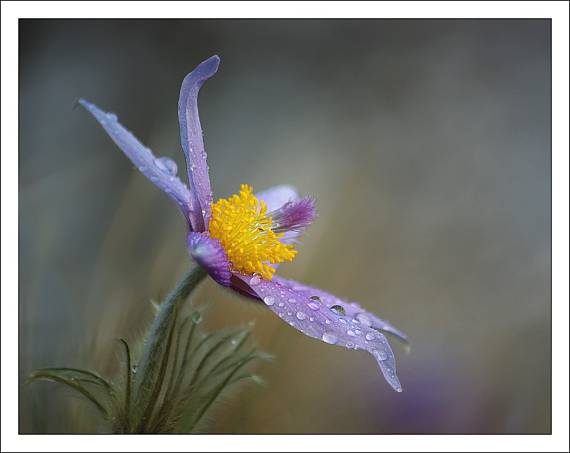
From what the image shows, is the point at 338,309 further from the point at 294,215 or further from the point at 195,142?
the point at 195,142

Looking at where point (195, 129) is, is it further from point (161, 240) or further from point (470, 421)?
point (470, 421)

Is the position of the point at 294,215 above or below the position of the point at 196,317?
above

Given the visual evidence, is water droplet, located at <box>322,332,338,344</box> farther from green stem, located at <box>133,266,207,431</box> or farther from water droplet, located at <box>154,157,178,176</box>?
water droplet, located at <box>154,157,178,176</box>

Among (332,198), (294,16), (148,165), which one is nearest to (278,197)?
(148,165)

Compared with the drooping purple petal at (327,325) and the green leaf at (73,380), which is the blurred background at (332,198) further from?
the drooping purple petal at (327,325)

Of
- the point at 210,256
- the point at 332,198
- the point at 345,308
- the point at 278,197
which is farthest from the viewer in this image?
the point at 332,198

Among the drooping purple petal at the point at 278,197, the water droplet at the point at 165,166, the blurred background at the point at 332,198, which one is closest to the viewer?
the water droplet at the point at 165,166

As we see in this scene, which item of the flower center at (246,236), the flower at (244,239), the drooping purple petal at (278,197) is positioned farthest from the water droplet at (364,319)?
the drooping purple petal at (278,197)
